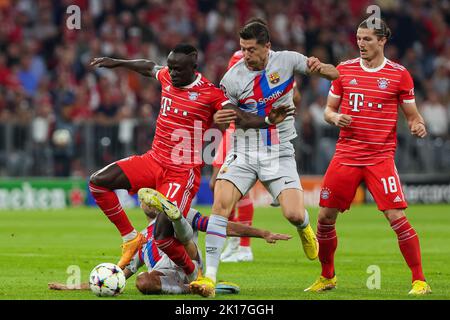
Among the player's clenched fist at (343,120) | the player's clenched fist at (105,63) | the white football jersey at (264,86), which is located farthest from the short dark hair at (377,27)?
the player's clenched fist at (105,63)

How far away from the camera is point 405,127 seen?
1035 inches

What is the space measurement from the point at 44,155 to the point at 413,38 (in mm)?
10452

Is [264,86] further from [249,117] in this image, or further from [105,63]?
[105,63]

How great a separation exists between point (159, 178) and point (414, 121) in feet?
8.85

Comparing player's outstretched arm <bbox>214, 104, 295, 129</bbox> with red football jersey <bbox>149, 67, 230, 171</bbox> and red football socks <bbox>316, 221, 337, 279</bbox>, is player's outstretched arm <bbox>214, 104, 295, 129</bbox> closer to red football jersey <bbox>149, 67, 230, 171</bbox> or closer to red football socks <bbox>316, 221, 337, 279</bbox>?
red football jersey <bbox>149, 67, 230, 171</bbox>

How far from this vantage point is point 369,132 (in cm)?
1123

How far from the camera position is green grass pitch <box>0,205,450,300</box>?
1104cm

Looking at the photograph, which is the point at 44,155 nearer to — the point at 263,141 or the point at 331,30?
the point at 331,30

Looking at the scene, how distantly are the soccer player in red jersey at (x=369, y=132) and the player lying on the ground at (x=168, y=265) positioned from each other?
33.2 inches

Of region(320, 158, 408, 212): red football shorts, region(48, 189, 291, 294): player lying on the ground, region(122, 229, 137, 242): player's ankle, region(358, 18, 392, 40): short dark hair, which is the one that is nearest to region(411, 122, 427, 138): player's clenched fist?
region(320, 158, 408, 212): red football shorts

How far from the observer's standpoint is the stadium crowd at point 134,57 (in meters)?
25.2
